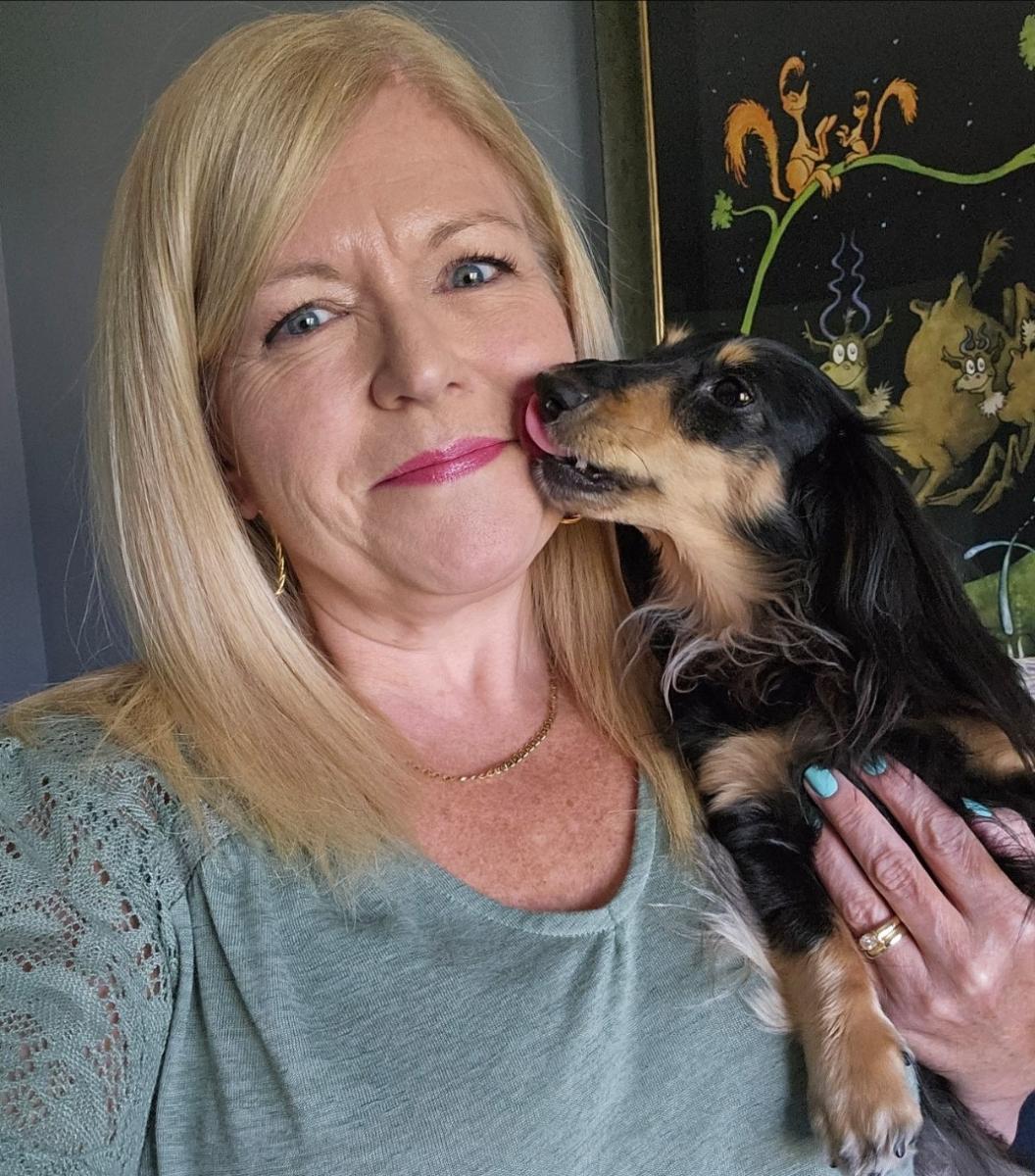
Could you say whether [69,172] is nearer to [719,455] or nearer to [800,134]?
[800,134]

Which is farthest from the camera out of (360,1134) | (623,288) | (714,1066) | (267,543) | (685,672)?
(623,288)

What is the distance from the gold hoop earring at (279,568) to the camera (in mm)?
1087

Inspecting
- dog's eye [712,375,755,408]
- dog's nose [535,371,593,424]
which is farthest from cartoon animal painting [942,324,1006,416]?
dog's nose [535,371,593,424]

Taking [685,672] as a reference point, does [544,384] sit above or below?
above

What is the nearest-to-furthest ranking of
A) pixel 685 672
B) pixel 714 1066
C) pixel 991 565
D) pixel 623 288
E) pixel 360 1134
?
1. pixel 360 1134
2. pixel 714 1066
3. pixel 685 672
4. pixel 991 565
5. pixel 623 288

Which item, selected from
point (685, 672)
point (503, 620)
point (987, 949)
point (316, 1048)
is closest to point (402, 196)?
point (503, 620)

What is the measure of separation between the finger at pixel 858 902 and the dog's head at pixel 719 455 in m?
0.31

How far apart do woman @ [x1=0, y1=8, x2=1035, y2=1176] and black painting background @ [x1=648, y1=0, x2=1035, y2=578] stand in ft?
2.49

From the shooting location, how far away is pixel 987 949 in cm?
96

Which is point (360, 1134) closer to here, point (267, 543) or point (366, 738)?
point (366, 738)

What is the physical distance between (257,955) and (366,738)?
Answer: 0.83 ft

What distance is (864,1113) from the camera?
2.80 ft

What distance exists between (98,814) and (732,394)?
0.85 meters

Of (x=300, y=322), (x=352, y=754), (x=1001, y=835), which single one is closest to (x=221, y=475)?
(x=300, y=322)
